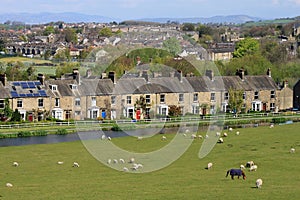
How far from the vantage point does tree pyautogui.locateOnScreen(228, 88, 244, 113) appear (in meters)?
68.7

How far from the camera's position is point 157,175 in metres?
34.4

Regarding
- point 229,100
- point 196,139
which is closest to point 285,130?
point 196,139

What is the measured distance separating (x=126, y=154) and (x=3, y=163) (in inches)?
293

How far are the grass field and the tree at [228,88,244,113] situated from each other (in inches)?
813

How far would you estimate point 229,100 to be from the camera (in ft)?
227

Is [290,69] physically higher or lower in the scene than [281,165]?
higher

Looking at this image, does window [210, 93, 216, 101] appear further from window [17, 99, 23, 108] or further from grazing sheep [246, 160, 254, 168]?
grazing sheep [246, 160, 254, 168]

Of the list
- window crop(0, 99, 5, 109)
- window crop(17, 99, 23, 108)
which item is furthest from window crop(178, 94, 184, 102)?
window crop(0, 99, 5, 109)

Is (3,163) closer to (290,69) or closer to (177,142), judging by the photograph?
(177,142)

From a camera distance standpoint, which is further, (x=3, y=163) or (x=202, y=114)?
(x=202, y=114)

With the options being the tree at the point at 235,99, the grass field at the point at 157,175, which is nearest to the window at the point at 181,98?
the tree at the point at 235,99

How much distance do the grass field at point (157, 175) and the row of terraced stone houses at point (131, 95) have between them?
15.3 m

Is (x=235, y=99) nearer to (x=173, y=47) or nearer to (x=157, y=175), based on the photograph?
(x=157, y=175)

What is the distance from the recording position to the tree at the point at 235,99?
6869 cm
